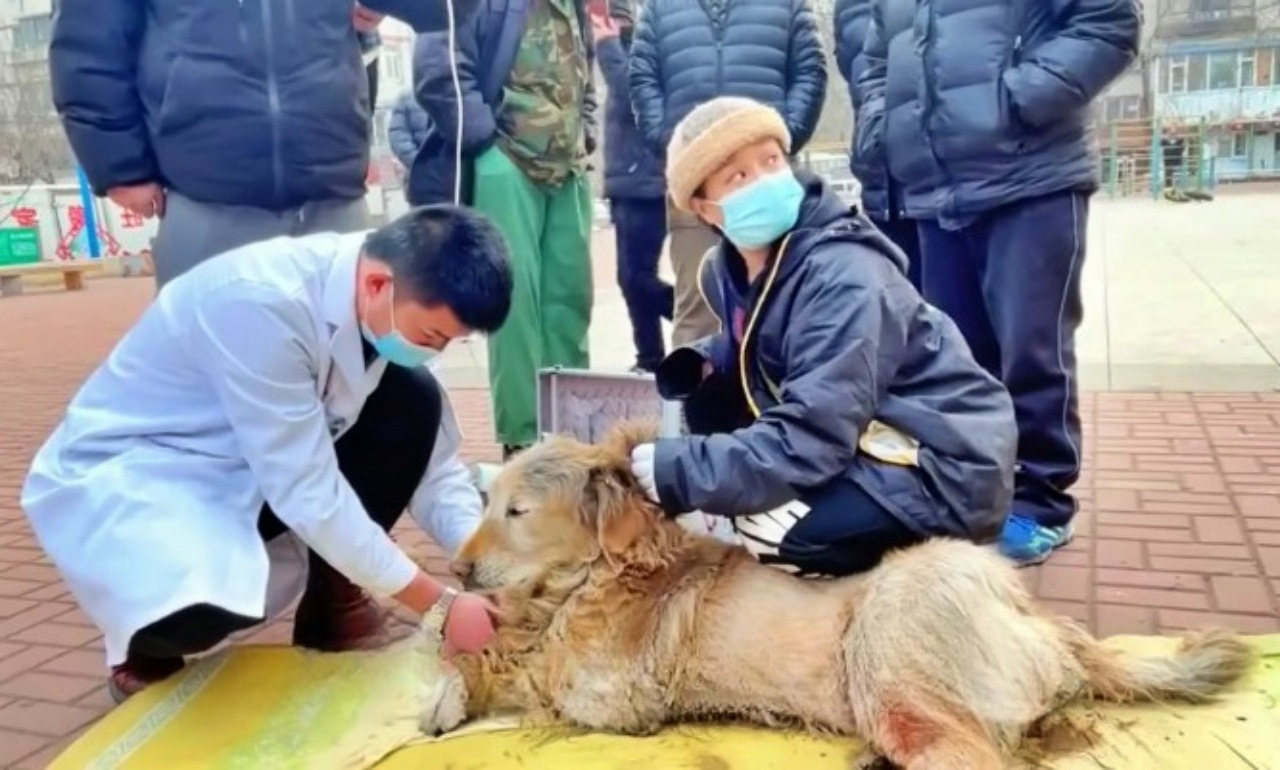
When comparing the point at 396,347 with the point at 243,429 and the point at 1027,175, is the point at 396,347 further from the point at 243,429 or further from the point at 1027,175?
the point at 1027,175

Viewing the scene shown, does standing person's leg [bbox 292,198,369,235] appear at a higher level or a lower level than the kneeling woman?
higher

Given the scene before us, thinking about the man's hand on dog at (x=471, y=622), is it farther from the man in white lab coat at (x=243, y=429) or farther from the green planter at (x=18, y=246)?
the green planter at (x=18, y=246)

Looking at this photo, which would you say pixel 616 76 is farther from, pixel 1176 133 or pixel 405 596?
pixel 1176 133

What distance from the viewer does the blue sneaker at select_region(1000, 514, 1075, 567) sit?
3896 millimetres

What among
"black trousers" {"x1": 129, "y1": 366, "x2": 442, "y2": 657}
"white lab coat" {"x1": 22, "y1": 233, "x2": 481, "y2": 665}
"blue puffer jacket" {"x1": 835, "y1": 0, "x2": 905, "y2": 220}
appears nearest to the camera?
"white lab coat" {"x1": 22, "y1": 233, "x2": 481, "y2": 665}

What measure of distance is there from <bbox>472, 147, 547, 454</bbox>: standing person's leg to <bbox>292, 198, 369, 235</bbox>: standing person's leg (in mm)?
973

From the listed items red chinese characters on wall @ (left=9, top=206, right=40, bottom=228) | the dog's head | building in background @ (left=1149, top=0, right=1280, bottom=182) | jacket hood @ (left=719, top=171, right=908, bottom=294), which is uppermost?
building in background @ (left=1149, top=0, right=1280, bottom=182)

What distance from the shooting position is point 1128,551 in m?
3.97

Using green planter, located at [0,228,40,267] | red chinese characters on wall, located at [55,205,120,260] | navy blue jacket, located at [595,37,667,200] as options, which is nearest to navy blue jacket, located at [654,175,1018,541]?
navy blue jacket, located at [595,37,667,200]

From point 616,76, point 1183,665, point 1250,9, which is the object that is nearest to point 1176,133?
point 1250,9

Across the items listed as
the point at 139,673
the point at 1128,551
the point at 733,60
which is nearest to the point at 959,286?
the point at 1128,551

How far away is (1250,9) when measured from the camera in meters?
52.9

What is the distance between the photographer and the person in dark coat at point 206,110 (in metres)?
3.40

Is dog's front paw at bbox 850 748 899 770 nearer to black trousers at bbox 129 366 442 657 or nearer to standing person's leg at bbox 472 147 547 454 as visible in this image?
black trousers at bbox 129 366 442 657
